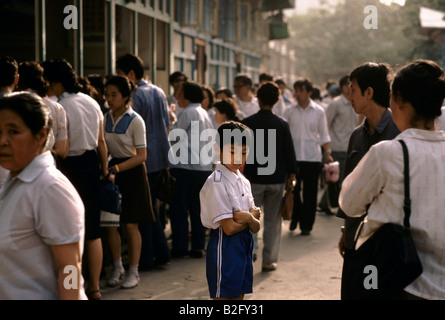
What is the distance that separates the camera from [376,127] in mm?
4066

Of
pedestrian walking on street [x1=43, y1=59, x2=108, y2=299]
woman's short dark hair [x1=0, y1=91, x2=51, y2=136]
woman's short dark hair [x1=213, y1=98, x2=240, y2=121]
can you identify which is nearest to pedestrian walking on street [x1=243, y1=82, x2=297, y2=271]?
woman's short dark hair [x1=213, y1=98, x2=240, y2=121]

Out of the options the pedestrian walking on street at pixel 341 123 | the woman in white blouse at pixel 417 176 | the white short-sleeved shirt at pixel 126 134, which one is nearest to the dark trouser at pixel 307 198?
the pedestrian walking on street at pixel 341 123

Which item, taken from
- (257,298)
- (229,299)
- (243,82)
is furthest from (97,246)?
(243,82)

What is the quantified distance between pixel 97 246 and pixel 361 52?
49.3m

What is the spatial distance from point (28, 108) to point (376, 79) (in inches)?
88.1

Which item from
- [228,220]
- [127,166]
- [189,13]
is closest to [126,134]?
[127,166]

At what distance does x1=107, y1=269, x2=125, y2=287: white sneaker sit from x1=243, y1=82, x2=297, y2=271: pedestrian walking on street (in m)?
1.56

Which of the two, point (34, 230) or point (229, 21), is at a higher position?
point (229, 21)

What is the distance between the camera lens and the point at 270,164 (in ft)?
23.8

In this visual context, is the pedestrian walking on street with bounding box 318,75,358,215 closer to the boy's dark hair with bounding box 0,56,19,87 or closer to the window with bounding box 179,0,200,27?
the window with bounding box 179,0,200,27

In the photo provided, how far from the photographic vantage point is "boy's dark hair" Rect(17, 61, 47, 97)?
518 centimetres

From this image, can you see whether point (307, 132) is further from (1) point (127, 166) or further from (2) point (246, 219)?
(2) point (246, 219)
